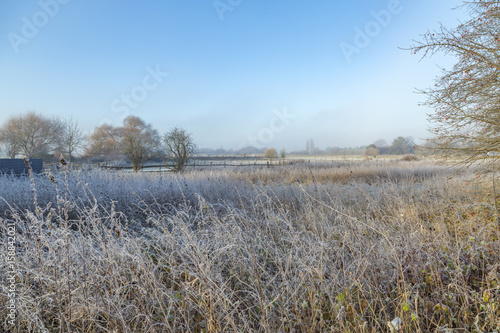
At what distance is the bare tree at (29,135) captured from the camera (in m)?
22.9

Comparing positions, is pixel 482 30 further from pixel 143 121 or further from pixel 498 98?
pixel 143 121

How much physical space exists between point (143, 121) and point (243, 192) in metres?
31.0

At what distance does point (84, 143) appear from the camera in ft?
83.3

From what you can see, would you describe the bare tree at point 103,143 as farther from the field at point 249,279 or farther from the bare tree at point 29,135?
the field at point 249,279

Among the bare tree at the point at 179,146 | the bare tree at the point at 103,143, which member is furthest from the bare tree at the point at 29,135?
the bare tree at the point at 179,146

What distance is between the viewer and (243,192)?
7.42 m

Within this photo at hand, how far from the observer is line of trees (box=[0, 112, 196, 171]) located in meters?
16.2

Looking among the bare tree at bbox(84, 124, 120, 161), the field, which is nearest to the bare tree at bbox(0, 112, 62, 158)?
the bare tree at bbox(84, 124, 120, 161)

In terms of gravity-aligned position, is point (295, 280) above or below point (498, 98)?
below

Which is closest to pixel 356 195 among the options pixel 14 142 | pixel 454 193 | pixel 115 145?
pixel 454 193

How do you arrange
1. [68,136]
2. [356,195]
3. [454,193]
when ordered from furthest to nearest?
1. [68,136]
2. [356,195]
3. [454,193]

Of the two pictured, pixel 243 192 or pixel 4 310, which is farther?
pixel 243 192

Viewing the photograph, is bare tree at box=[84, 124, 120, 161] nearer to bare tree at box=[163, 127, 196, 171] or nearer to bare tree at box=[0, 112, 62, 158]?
bare tree at box=[0, 112, 62, 158]

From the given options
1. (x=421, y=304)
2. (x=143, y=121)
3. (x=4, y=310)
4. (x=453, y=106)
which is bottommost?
(x=421, y=304)
